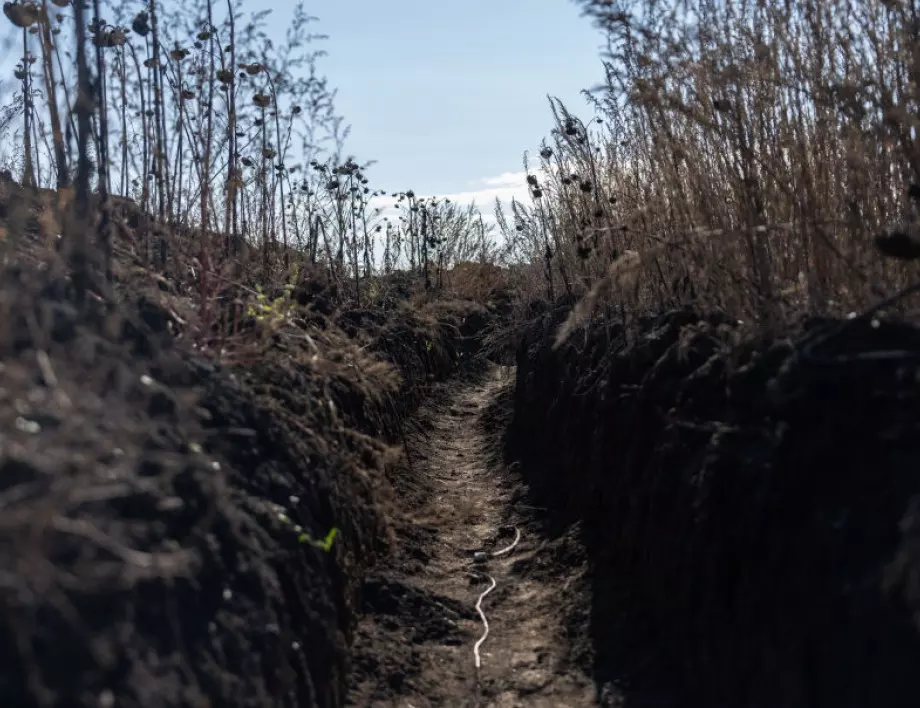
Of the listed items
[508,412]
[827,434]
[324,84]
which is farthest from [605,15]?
[508,412]

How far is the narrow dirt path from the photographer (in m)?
3.37

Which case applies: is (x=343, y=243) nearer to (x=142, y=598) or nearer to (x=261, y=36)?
(x=261, y=36)

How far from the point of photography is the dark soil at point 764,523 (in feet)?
6.79

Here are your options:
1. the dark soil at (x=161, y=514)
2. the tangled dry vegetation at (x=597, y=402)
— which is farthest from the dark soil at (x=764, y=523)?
the dark soil at (x=161, y=514)

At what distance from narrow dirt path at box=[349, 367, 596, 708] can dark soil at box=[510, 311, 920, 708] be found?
0.66 feet

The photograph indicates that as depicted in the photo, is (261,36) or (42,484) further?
(261,36)

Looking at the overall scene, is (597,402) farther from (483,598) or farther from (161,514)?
(161,514)

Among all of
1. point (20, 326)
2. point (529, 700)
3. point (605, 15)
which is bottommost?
point (529, 700)

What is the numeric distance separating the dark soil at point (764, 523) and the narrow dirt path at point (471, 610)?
200 mm

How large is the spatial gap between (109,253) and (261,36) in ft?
7.47

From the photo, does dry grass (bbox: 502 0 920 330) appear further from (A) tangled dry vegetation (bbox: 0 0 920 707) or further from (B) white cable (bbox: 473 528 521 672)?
(B) white cable (bbox: 473 528 521 672)

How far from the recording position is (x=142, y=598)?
76.2 inches

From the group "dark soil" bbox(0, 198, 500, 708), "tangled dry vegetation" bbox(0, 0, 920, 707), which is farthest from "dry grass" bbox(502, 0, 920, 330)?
"dark soil" bbox(0, 198, 500, 708)

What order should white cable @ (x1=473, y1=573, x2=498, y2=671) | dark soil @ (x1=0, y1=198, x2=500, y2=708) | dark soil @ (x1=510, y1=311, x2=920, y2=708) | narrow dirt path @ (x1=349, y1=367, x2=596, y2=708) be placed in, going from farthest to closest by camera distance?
1. white cable @ (x1=473, y1=573, x2=498, y2=671)
2. narrow dirt path @ (x1=349, y1=367, x2=596, y2=708)
3. dark soil @ (x1=510, y1=311, x2=920, y2=708)
4. dark soil @ (x1=0, y1=198, x2=500, y2=708)
